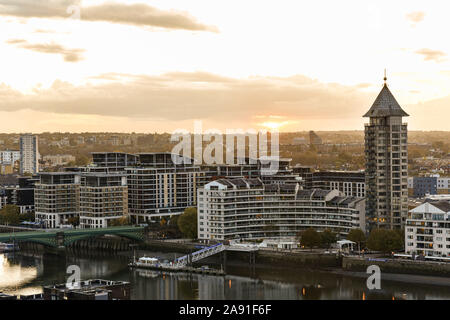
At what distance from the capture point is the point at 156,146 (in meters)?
116

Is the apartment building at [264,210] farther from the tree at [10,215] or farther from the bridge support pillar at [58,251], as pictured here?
the tree at [10,215]

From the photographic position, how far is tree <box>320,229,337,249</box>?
157ft

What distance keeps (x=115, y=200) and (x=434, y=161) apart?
188 feet

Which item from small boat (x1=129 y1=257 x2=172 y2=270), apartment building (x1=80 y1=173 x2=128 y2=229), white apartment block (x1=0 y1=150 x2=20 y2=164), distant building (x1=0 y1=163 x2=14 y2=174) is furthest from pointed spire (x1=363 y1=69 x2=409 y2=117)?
white apartment block (x1=0 y1=150 x2=20 y2=164)

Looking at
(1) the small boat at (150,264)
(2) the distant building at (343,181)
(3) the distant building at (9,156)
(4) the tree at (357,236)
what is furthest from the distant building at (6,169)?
(4) the tree at (357,236)

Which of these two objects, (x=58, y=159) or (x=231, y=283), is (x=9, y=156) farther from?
(x=231, y=283)

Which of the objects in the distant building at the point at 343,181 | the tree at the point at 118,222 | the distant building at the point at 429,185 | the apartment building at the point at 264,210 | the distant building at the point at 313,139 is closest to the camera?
the apartment building at the point at 264,210

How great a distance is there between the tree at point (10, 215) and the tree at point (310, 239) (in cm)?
2737

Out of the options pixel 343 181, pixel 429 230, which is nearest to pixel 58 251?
pixel 343 181

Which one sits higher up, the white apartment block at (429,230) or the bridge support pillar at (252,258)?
the white apartment block at (429,230)

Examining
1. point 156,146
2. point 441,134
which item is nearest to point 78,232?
point 156,146

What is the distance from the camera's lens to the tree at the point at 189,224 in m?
54.1

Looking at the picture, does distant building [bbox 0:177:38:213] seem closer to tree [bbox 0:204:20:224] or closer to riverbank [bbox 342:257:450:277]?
tree [bbox 0:204:20:224]

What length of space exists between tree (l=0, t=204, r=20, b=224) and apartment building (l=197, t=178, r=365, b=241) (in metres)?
20.0
